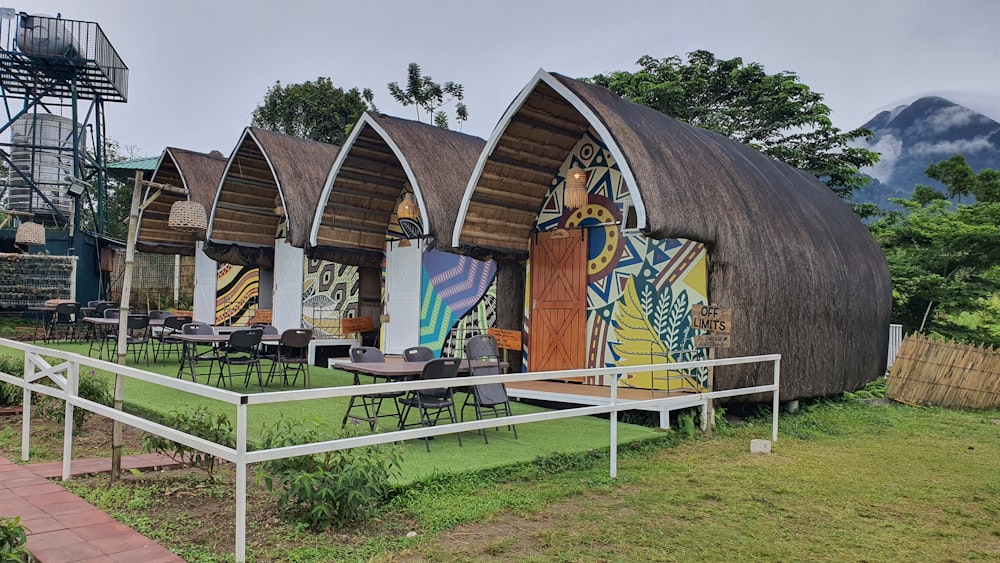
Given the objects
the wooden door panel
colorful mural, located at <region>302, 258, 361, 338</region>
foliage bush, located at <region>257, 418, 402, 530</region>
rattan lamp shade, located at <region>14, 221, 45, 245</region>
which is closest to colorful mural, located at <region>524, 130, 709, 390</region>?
the wooden door panel

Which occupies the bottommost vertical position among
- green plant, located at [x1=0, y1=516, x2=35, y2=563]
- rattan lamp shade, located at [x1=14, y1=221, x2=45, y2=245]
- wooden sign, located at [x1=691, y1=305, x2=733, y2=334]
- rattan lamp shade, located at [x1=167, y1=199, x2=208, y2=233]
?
green plant, located at [x1=0, y1=516, x2=35, y2=563]

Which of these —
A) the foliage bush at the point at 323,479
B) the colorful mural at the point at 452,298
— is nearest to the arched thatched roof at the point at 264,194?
the colorful mural at the point at 452,298

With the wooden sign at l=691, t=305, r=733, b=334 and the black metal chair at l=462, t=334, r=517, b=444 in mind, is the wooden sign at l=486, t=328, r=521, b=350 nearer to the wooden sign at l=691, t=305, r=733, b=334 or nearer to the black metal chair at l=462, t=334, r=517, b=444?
the black metal chair at l=462, t=334, r=517, b=444

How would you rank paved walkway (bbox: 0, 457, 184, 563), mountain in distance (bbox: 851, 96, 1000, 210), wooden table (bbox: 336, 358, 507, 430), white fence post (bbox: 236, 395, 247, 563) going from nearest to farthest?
white fence post (bbox: 236, 395, 247, 563) → paved walkway (bbox: 0, 457, 184, 563) → wooden table (bbox: 336, 358, 507, 430) → mountain in distance (bbox: 851, 96, 1000, 210)

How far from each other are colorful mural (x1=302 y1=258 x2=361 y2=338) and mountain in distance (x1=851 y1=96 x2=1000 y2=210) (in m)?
87.8

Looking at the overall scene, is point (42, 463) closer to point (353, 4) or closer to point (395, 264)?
point (395, 264)

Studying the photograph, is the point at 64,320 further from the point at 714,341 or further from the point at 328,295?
the point at 714,341

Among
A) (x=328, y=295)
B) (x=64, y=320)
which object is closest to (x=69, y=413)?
(x=328, y=295)

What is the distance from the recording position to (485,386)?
6961mm

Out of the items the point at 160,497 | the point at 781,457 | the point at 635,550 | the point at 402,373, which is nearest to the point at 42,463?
the point at 160,497

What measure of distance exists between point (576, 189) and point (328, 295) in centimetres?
611

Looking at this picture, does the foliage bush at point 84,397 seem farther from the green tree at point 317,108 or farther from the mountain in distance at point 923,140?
the mountain in distance at point 923,140

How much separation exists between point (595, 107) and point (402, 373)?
11.4 feet

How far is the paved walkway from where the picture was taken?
3.75 m
